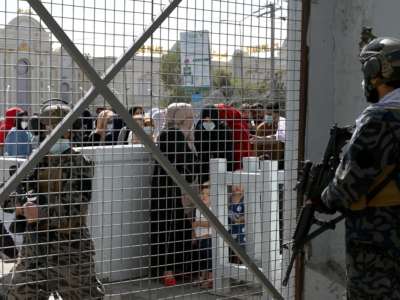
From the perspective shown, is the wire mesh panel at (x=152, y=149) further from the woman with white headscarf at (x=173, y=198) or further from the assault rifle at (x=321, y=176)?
the assault rifle at (x=321, y=176)

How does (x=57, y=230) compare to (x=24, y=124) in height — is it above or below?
below

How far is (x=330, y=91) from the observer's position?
4.79 meters

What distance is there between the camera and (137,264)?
445 centimetres

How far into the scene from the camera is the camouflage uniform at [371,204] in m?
3.17

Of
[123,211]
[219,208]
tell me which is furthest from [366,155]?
[219,208]

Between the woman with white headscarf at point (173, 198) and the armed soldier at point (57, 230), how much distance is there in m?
0.44

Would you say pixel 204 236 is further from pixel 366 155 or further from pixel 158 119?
pixel 366 155

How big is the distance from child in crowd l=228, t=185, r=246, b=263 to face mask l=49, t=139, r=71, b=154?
59.4 inches

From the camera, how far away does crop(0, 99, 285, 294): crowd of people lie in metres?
3.91

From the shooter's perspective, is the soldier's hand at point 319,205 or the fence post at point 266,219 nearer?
the soldier's hand at point 319,205

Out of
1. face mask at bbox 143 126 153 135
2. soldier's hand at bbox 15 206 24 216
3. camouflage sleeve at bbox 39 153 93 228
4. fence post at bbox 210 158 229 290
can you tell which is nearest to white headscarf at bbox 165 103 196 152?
face mask at bbox 143 126 153 135

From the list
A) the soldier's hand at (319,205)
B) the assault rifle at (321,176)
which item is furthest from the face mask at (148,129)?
the soldier's hand at (319,205)

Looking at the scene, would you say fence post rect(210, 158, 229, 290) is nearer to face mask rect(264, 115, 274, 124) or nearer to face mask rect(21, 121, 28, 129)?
face mask rect(264, 115, 274, 124)

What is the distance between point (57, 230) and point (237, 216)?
166 centimetres
